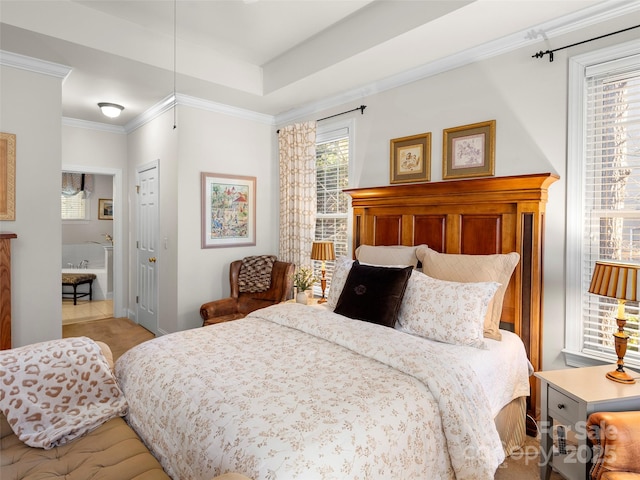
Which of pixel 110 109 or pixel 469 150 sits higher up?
pixel 110 109

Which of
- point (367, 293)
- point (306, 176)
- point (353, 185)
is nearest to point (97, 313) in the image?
point (306, 176)

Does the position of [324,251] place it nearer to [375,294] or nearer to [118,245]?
[375,294]

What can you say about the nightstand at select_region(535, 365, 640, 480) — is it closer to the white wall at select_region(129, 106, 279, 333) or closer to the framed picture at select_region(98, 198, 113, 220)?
the white wall at select_region(129, 106, 279, 333)

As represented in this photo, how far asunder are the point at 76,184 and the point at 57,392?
676 centimetres

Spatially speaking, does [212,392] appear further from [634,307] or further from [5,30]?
[5,30]

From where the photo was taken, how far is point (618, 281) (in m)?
1.74

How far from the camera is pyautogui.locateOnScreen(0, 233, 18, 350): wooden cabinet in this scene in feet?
9.31

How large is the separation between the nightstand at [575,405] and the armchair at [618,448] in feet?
0.64

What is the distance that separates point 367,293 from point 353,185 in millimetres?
1524

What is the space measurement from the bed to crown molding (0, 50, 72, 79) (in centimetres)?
261

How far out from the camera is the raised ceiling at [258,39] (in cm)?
237

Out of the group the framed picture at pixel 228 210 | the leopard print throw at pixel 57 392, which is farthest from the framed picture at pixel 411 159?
the leopard print throw at pixel 57 392

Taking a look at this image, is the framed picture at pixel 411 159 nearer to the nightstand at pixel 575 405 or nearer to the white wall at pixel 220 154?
the white wall at pixel 220 154

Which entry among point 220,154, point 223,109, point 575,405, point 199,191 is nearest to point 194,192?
point 199,191
